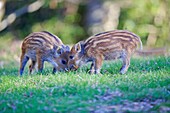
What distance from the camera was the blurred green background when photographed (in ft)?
92.3

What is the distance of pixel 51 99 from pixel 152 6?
18592mm

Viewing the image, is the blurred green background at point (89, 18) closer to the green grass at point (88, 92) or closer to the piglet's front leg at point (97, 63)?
the piglet's front leg at point (97, 63)

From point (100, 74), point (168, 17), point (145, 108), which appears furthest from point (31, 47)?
point (168, 17)

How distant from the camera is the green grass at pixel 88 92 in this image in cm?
978

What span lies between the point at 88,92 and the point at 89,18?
752 inches

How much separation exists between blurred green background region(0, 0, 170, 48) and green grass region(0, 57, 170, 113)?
15.7 metres

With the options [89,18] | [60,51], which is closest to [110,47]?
[60,51]

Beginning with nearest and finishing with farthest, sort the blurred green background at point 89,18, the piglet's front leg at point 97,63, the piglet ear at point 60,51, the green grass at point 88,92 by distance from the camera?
the green grass at point 88,92, the piglet's front leg at point 97,63, the piglet ear at point 60,51, the blurred green background at point 89,18

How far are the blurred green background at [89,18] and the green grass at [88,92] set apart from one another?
15.7 metres

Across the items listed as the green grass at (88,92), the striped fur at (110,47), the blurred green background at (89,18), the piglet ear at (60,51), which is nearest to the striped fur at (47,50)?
the piglet ear at (60,51)

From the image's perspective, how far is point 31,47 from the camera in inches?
543

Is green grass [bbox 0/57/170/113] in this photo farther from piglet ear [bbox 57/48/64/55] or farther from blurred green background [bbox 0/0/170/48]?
blurred green background [bbox 0/0/170/48]

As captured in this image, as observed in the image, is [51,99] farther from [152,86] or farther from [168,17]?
[168,17]

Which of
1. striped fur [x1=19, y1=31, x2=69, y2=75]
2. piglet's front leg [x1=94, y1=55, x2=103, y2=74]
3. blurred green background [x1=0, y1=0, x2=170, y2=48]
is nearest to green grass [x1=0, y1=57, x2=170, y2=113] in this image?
piglet's front leg [x1=94, y1=55, x2=103, y2=74]
